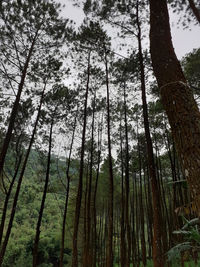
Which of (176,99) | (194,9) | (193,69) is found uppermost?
(193,69)

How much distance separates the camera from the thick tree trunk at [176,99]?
157cm

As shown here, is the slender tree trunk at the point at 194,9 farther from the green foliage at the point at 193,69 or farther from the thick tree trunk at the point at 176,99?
the green foliage at the point at 193,69

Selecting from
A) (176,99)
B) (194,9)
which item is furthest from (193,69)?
(176,99)

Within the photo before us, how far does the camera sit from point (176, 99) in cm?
189

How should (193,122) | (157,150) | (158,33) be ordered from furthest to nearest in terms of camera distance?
(157,150) < (158,33) < (193,122)

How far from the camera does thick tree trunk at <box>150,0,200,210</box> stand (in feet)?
5.17

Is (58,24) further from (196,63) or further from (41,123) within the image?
(196,63)

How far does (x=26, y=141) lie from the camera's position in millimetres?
11695

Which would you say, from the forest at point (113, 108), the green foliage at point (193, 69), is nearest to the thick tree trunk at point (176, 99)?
the forest at point (113, 108)

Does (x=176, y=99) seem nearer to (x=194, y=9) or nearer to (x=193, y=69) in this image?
(x=194, y=9)

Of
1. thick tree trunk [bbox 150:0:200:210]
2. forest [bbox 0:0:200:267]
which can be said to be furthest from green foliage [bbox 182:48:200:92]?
thick tree trunk [bbox 150:0:200:210]

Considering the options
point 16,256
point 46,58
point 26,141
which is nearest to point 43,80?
point 46,58

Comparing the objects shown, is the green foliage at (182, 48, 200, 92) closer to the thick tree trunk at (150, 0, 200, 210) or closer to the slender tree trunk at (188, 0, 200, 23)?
the slender tree trunk at (188, 0, 200, 23)

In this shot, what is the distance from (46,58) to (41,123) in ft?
13.8
